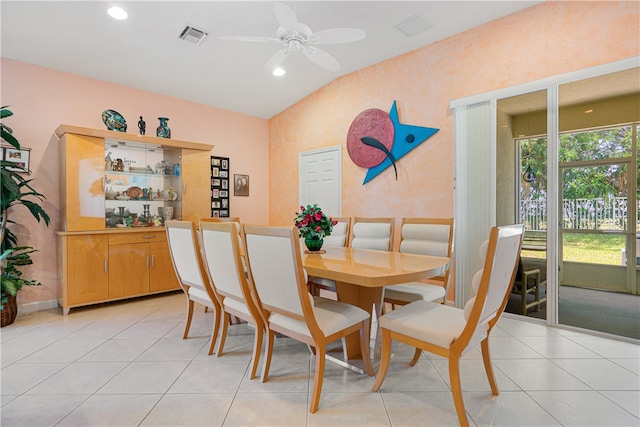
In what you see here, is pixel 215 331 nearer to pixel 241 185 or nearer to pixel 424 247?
pixel 424 247

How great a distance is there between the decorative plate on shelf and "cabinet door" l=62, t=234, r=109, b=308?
682mm

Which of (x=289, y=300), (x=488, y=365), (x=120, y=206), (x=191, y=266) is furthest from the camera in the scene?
(x=120, y=206)

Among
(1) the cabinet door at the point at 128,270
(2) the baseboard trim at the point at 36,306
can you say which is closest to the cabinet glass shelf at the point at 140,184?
(1) the cabinet door at the point at 128,270

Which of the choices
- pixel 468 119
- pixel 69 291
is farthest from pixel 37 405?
pixel 468 119

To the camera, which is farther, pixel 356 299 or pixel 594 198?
pixel 594 198

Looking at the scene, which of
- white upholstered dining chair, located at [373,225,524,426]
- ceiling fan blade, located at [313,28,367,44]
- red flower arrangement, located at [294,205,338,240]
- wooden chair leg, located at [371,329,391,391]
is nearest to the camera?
white upholstered dining chair, located at [373,225,524,426]

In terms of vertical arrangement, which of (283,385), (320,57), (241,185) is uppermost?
(320,57)

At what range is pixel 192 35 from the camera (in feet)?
10.6

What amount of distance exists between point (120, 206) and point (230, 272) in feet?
8.90

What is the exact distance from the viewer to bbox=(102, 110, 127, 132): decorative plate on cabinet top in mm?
3744

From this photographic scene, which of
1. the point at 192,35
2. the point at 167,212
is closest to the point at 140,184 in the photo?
the point at 167,212

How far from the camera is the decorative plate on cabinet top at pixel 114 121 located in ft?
12.3

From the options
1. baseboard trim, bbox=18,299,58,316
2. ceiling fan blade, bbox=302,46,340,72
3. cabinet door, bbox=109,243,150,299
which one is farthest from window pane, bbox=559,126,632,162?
baseboard trim, bbox=18,299,58,316

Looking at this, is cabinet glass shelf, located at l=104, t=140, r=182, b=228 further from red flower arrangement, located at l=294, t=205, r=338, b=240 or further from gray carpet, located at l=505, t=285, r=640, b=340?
gray carpet, located at l=505, t=285, r=640, b=340
